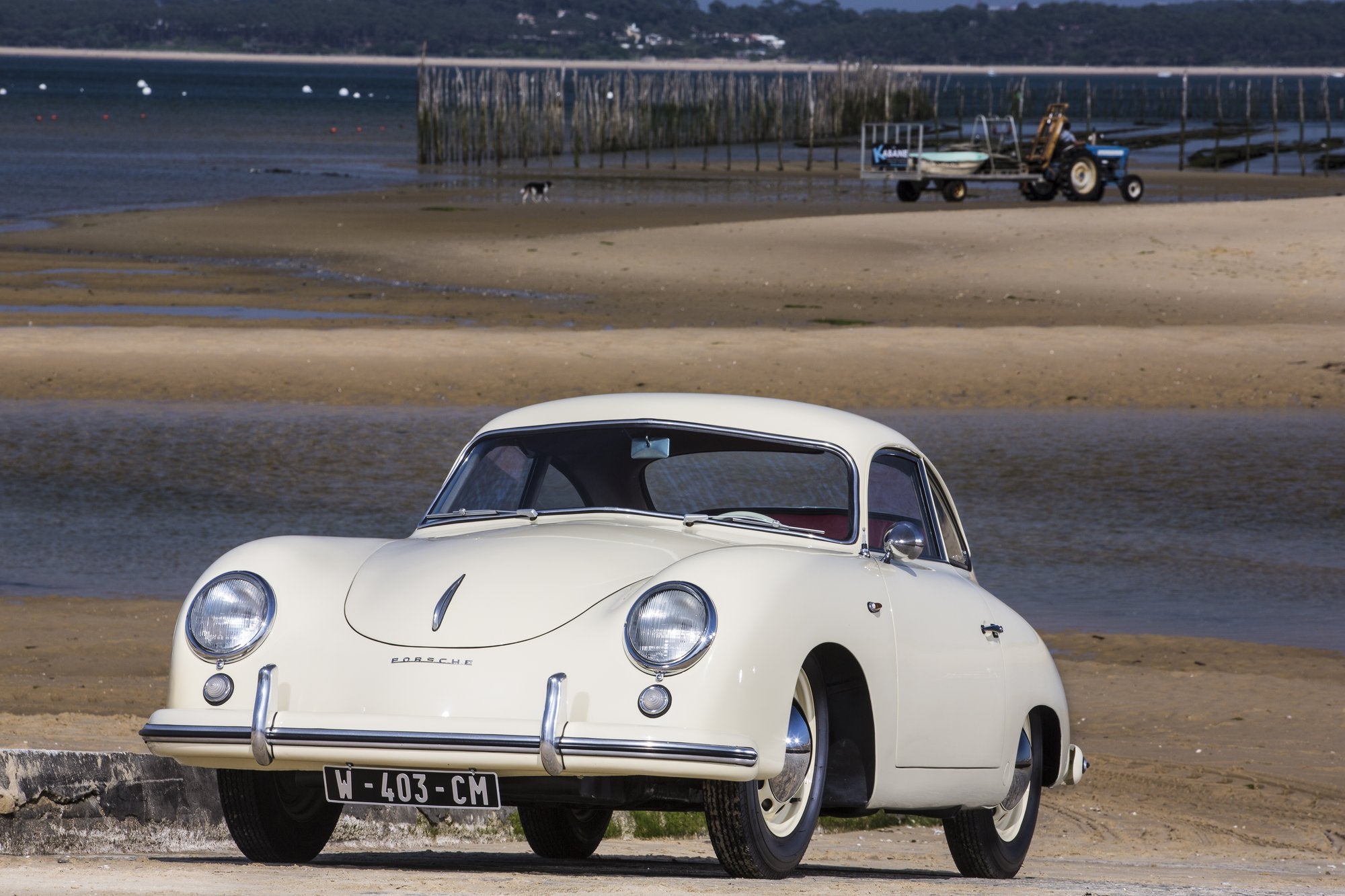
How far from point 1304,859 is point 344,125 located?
105354 mm

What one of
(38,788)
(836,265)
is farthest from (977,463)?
(836,265)

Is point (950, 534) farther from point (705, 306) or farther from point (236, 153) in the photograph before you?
point (236, 153)

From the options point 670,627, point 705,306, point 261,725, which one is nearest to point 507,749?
point 670,627

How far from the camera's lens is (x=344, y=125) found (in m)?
109

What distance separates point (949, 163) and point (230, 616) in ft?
150

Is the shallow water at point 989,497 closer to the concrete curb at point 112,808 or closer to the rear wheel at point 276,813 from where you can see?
the concrete curb at point 112,808

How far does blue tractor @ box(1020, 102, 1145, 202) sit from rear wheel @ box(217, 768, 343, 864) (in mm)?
43273

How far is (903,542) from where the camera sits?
600 centimetres

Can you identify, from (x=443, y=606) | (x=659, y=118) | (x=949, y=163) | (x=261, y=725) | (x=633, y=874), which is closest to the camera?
(x=261, y=725)

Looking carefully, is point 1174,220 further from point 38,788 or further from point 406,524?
point 38,788

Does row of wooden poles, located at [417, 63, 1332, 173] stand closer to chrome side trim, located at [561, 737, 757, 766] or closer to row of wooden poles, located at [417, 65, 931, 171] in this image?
row of wooden poles, located at [417, 65, 931, 171]

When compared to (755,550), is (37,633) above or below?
below

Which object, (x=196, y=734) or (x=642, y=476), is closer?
(x=196, y=734)

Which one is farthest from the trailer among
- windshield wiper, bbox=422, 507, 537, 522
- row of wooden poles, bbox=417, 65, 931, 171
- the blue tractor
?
windshield wiper, bbox=422, 507, 537, 522
